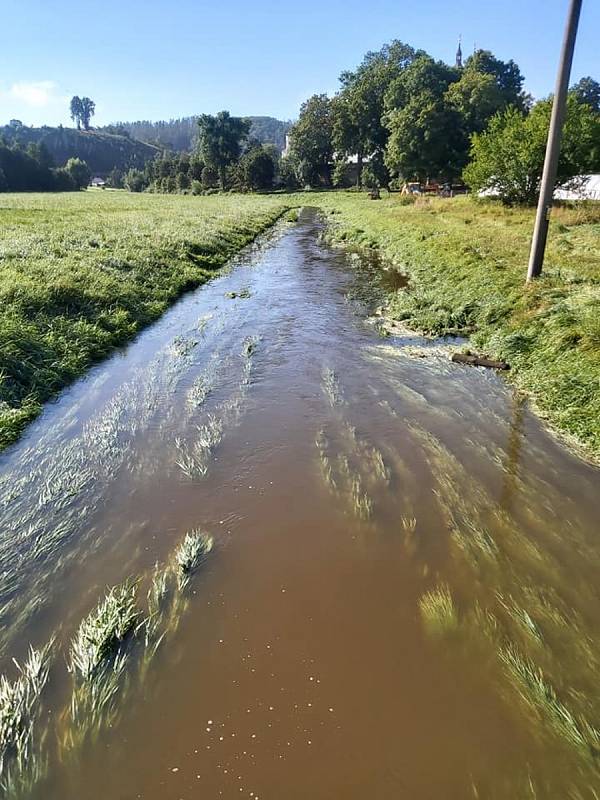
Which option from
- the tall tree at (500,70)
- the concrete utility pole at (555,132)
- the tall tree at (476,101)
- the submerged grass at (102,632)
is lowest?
the submerged grass at (102,632)

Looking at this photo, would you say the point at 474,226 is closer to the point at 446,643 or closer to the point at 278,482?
the point at 278,482

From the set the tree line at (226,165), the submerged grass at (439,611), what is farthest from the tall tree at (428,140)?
the submerged grass at (439,611)

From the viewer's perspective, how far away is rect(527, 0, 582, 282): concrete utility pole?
35.7 feet

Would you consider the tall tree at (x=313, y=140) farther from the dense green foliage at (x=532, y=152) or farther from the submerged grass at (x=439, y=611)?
the submerged grass at (x=439, y=611)

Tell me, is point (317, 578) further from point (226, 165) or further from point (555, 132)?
point (226, 165)

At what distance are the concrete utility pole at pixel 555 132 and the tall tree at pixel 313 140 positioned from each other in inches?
3421

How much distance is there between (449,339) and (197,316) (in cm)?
750

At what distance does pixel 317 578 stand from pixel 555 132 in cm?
1236

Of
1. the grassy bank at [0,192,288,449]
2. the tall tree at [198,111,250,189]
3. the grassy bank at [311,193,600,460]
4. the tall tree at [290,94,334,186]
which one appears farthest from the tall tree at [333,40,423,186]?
the grassy bank at [0,192,288,449]

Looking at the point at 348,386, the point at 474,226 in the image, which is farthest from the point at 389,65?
the point at 348,386

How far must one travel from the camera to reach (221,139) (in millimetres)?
92875

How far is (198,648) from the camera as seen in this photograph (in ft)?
13.4

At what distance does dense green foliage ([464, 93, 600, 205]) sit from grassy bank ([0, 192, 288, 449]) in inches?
709

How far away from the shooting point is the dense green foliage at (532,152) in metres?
28.0
